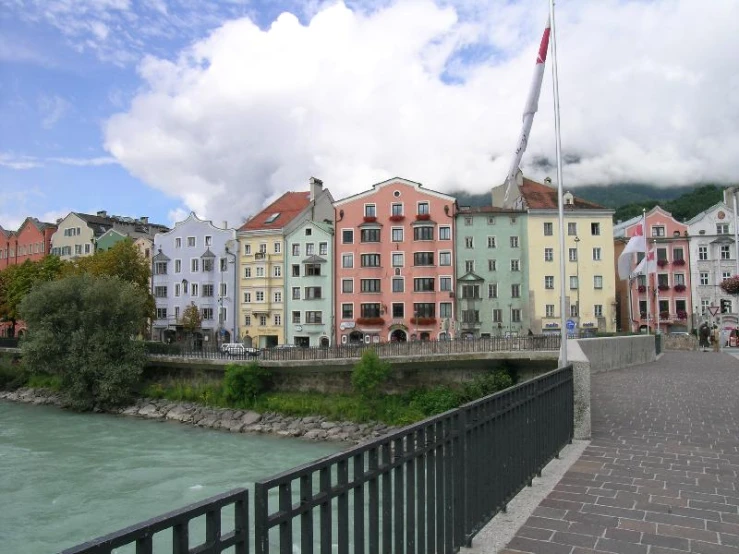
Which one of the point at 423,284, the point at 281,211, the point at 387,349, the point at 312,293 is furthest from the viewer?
the point at 281,211

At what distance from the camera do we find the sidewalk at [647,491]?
4.93 meters

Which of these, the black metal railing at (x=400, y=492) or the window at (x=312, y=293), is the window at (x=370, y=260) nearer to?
the window at (x=312, y=293)

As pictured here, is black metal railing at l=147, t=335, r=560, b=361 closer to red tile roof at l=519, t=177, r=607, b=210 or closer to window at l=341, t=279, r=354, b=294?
window at l=341, t=279, r=354, b=294

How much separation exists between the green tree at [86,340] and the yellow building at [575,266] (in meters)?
30.8

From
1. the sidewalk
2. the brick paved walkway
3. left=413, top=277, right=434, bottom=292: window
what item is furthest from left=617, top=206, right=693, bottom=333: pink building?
the sidewalk

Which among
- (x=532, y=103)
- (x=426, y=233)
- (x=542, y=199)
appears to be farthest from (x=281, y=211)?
(x=532, y=103)

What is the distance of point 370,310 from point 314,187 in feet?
47.4

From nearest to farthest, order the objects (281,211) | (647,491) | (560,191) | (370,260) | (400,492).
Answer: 1. (400,492)
2. (647,491)
3. (560,191)
4. (370,260)
5. (281,211)

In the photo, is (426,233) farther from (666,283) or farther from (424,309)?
(666,283)

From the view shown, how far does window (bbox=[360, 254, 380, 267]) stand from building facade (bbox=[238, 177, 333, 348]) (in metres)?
7.39

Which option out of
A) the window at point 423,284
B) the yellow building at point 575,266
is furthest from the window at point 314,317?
the yellow building at point 575,266

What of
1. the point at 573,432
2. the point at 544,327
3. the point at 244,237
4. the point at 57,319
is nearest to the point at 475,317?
the point at 544,327

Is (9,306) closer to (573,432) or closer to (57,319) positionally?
(57,319)

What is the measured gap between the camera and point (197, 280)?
54312mm
